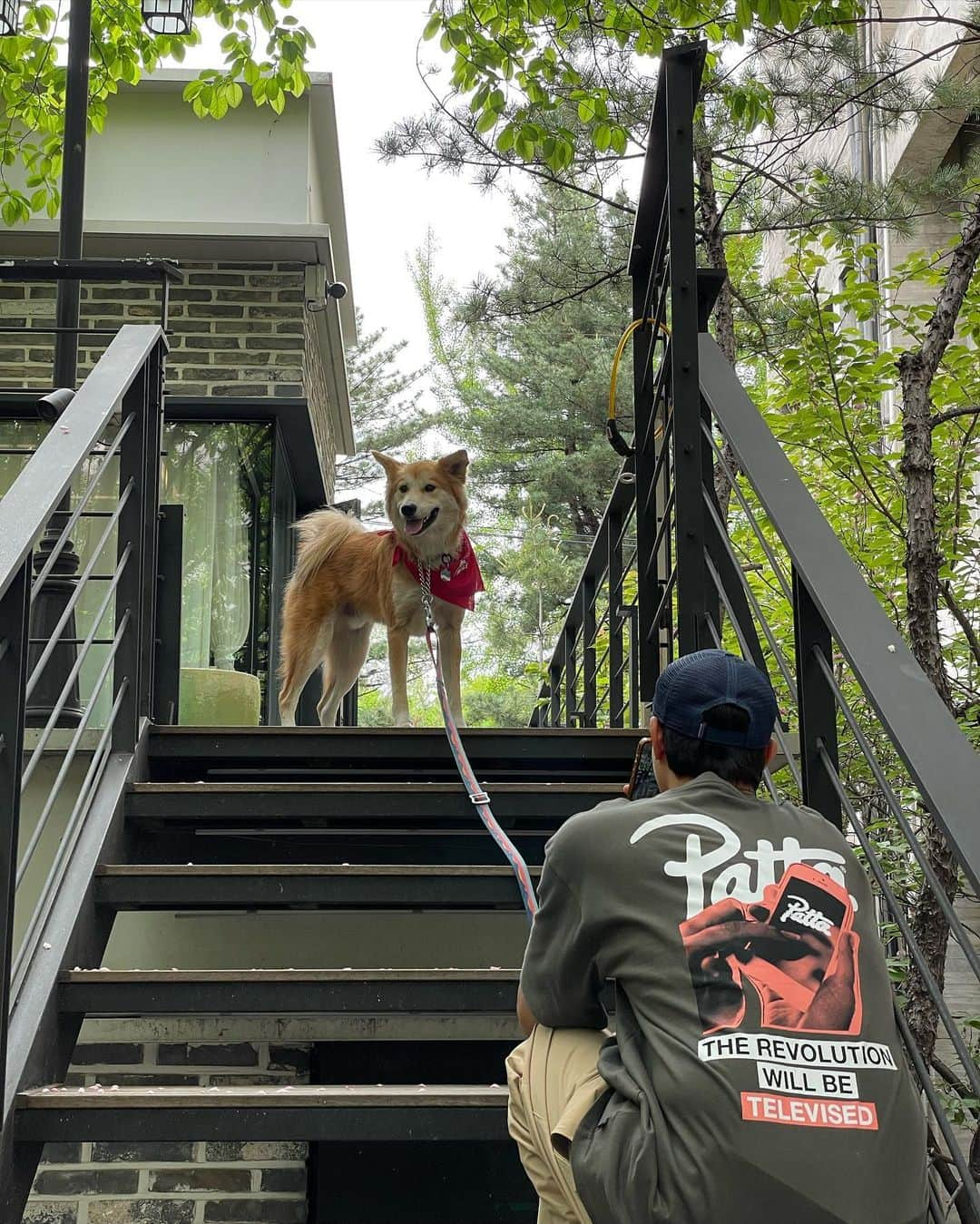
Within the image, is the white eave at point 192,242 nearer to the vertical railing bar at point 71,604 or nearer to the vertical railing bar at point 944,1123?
the vertical railing bar at point 71,604

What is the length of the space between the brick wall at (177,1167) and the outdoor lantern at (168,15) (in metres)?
4.62

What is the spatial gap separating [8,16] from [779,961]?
20.1 feet

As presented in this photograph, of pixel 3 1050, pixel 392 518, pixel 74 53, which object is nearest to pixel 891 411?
pixel 392 518

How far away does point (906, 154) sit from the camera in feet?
34.7

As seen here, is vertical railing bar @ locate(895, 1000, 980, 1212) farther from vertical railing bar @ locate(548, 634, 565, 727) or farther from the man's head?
vertical railing bar @ locate(548, 634, 565, 727)

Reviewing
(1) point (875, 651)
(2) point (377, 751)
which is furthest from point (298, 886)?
(1) point (875, 651)

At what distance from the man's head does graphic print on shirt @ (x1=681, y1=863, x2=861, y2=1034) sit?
21cm

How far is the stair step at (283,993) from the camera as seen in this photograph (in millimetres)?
2508

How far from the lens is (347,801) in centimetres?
314

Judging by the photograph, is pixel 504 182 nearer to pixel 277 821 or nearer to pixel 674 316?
pixel 674 316

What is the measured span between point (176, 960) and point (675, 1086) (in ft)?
7.70

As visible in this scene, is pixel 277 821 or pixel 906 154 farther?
pixel 906 154

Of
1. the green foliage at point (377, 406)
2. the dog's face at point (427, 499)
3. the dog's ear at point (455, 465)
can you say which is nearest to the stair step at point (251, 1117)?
the dog's face at point (427, 499)

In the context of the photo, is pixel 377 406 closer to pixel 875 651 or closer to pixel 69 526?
pixel 69 526
